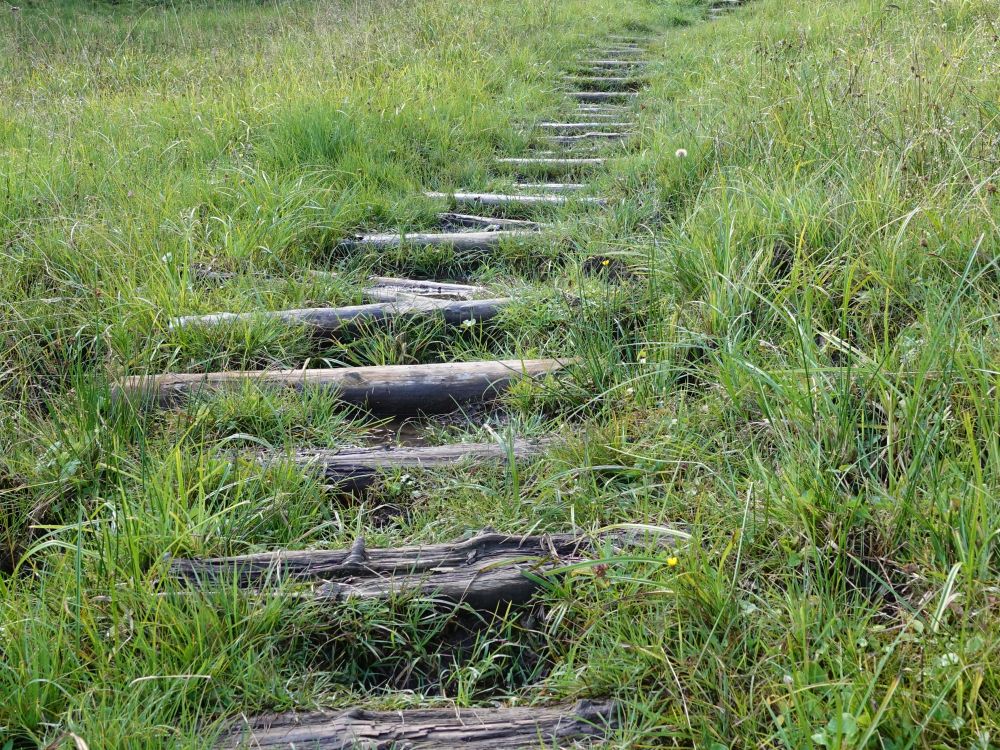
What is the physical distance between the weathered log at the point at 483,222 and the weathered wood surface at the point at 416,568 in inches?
109

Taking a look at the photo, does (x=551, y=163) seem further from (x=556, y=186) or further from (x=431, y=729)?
(x=431, y=729)

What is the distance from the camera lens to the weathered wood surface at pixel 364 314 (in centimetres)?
321

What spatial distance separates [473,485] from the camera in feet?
7.77

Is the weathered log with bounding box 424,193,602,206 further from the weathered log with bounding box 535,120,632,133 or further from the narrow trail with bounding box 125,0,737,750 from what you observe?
the weathered log with bounding box 535,120,632,133

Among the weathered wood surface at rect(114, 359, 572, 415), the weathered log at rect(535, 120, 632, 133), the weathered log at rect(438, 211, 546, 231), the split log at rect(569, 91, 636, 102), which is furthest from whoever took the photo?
the split log at rect(569, 91, 636, 102)

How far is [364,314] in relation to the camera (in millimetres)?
3379

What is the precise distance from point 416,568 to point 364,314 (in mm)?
1599

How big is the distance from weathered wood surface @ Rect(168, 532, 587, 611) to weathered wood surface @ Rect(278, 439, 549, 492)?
0.43m

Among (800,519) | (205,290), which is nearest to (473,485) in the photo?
(800,519)

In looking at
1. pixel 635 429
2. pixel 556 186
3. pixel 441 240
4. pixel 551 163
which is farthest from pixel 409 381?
pixel 551 163

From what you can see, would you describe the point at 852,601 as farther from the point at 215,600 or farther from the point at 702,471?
the point at 215,600

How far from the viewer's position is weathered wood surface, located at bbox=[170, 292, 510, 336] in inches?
126

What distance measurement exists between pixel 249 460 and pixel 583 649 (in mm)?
1247

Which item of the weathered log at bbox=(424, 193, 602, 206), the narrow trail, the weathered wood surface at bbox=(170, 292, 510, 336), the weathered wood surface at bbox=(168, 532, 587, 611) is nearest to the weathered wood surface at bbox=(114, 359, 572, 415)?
the narrow trail
